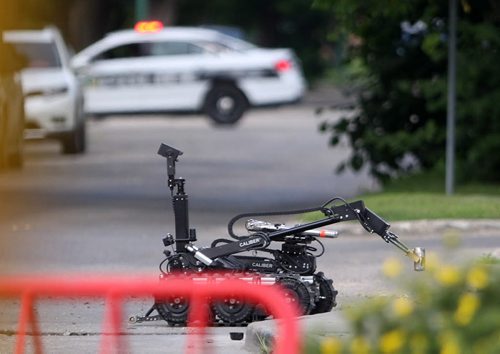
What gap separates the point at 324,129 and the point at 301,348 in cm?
1381

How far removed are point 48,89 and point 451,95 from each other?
9.28 metres

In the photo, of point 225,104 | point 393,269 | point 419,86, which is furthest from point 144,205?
point 225,104

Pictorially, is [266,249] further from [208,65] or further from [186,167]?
[208,65]

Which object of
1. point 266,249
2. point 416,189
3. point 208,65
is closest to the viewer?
point 266,249

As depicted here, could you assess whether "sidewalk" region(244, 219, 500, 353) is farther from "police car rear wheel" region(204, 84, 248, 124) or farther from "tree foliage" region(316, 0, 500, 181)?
"police car rear wheel" region(204, 84, 248, 124)

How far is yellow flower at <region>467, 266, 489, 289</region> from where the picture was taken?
5.09 meters

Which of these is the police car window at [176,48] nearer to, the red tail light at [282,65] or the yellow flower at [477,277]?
the red tail light at [282,65]

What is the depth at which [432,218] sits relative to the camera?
15.2 meters

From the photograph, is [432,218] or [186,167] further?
[186,167]

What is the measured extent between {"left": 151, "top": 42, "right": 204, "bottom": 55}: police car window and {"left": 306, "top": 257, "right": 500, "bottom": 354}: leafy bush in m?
29.0

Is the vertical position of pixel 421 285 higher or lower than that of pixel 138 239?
higher

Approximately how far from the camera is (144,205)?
18.5m

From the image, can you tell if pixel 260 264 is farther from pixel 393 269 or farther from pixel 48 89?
pixel 48 89

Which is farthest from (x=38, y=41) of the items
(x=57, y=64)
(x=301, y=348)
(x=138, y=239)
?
(x=301, y=348)
